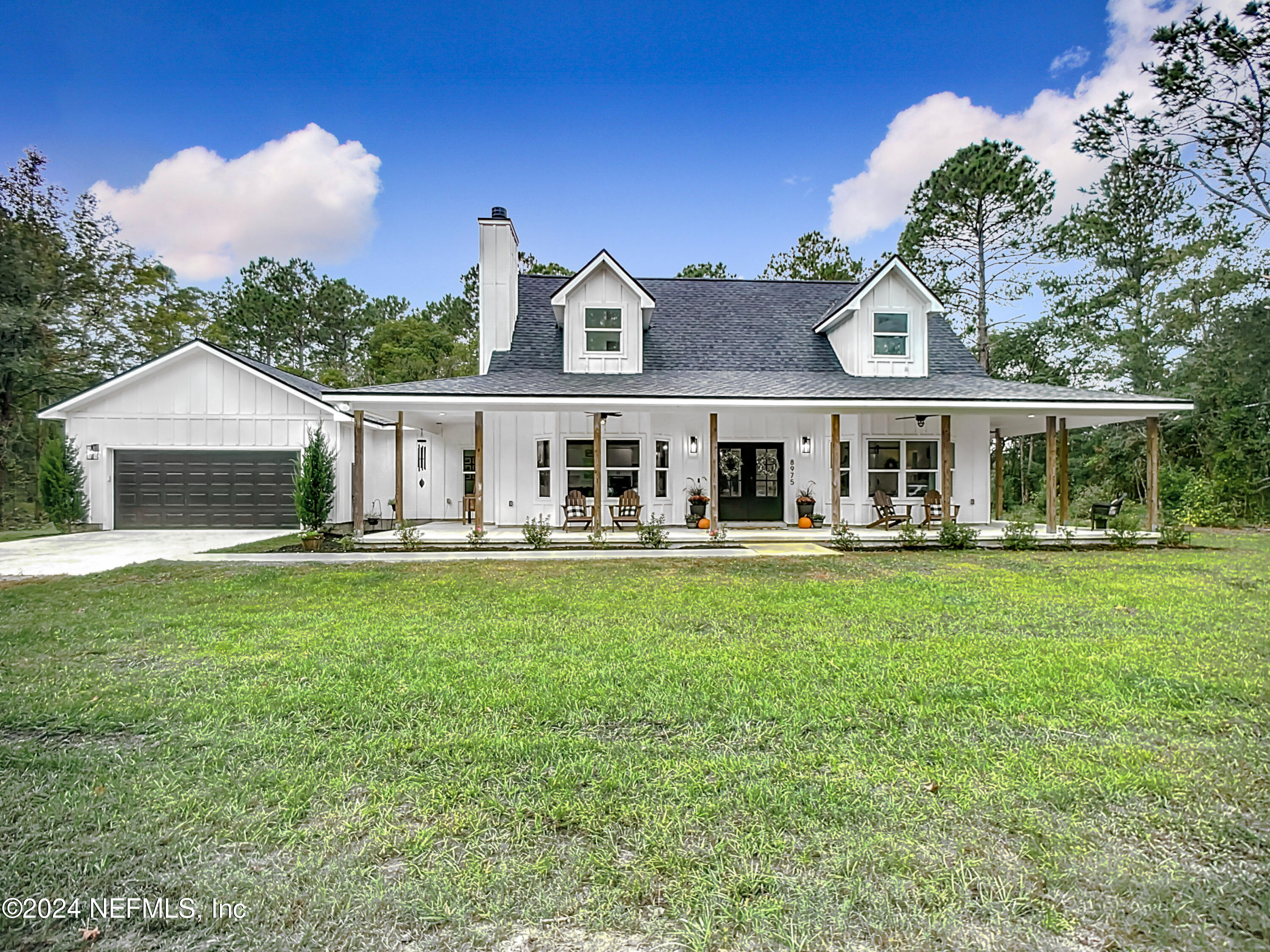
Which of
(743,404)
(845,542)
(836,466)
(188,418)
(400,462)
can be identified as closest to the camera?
(845,542)

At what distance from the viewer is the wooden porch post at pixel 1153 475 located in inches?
507

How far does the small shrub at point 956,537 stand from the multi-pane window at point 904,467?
284cm

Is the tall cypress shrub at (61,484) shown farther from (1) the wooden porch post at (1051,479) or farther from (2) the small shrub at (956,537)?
(1) the wooden porch post at (1051,479)

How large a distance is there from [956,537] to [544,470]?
899 cm

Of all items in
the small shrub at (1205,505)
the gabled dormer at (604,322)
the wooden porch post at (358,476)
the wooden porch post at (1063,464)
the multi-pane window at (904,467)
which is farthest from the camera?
the small shrub at (1205,505)

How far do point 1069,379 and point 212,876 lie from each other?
30.6 m

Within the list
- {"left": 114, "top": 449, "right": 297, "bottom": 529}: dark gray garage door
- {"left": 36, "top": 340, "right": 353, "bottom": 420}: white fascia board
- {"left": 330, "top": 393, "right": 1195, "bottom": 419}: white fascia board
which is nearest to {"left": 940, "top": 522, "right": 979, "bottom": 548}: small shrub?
{"left": 330, "top": 393, "right": 1195, "bottom": 419}: white fascia board

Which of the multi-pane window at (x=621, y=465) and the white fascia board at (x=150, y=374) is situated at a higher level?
the white fascia board at (x=150, y=374)

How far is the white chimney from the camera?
52.2ft

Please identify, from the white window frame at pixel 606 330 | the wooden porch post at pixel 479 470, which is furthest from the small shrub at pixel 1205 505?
the wooden porch post at pixel 479 470

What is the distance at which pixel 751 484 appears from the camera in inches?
604

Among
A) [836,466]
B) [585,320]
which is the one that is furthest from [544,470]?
[836,466]

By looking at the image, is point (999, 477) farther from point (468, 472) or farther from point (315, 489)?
point (315, 489)

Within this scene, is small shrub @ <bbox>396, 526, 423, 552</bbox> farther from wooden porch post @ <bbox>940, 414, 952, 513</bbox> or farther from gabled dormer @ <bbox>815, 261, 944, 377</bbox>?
gabled dormer @ <bbox>815, 261, 944, 377</bbox>
